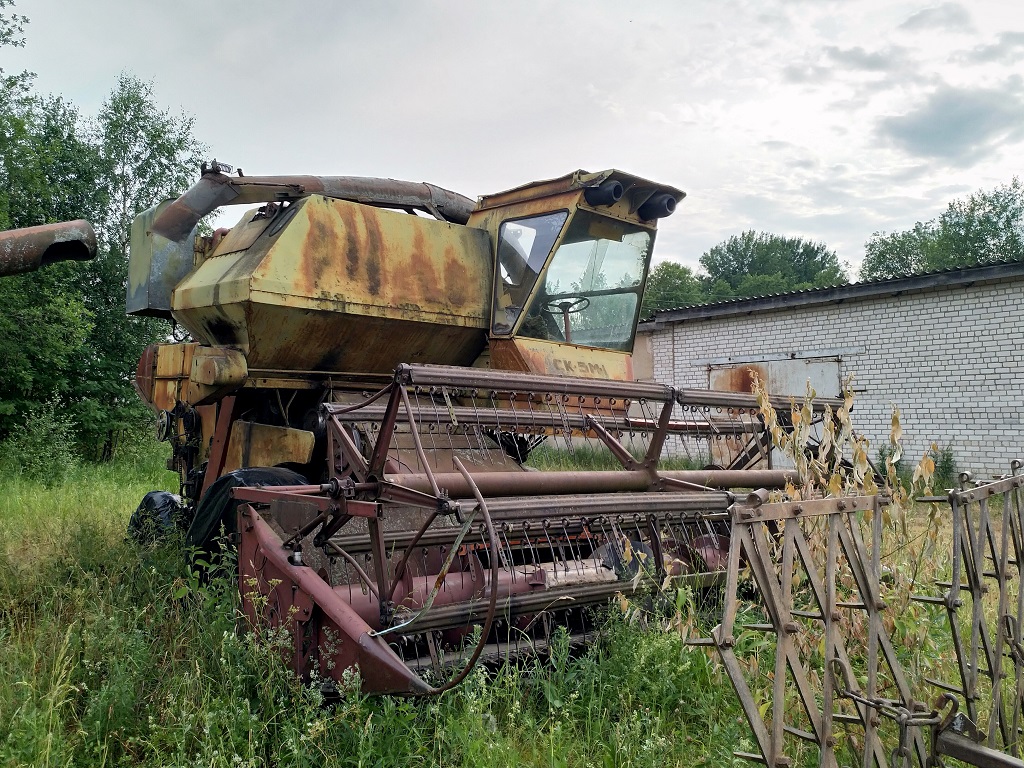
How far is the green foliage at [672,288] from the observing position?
45381 mm

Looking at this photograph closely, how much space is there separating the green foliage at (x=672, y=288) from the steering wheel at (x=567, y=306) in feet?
129

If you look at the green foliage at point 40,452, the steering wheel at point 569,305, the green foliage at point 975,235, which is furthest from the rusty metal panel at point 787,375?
the green foliage at point 975,235

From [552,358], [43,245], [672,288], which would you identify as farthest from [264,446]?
[672,288]

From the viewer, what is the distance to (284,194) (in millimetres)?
5172

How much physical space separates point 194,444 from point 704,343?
33.6ft

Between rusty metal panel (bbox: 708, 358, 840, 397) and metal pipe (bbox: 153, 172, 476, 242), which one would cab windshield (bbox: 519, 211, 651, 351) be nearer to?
metal pipe (bbox: 153, 172, 476, 242)

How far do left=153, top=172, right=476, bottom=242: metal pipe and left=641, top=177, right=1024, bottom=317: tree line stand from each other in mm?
28123

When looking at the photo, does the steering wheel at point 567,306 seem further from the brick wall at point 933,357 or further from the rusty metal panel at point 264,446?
the brick wall at point 933,357

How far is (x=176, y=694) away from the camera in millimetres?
2943

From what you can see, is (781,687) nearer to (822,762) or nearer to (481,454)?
(822,762)

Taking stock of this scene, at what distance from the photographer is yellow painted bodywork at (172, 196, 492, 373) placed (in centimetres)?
473

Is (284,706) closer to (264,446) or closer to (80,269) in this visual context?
(264,446)

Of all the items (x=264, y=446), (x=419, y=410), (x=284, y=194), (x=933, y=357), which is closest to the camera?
(x=419, y=410)

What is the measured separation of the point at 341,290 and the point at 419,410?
69.5 inches
